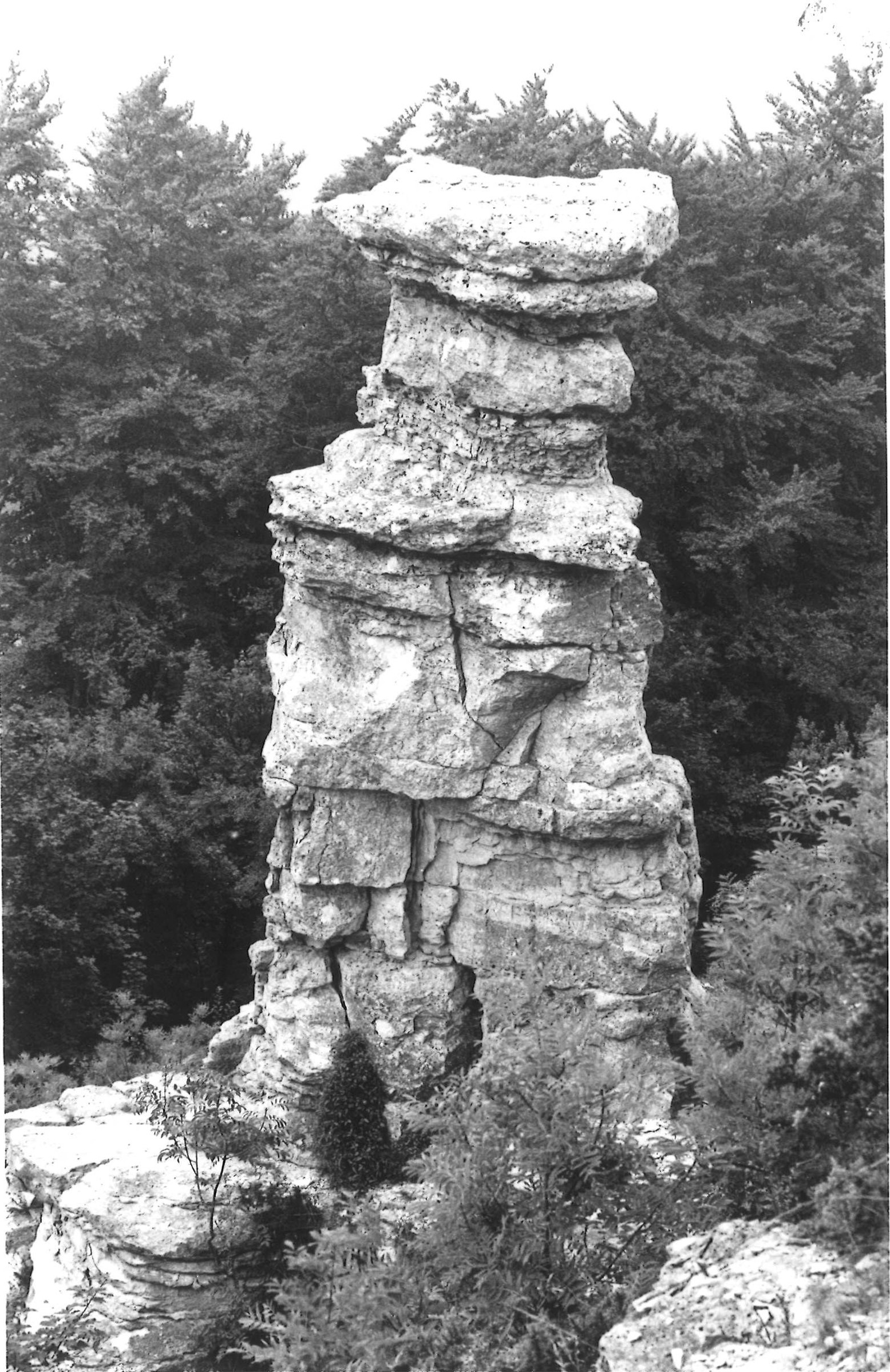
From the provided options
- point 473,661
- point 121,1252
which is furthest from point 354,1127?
point 473,661

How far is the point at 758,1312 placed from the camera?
412 inches

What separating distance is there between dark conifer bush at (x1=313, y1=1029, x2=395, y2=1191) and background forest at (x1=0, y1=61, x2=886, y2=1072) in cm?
615

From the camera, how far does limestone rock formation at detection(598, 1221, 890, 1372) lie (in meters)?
10.0

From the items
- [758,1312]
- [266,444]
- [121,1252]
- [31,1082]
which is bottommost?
[121,1252]

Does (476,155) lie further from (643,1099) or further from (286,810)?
(643,1099)

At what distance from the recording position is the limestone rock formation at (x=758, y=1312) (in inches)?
394

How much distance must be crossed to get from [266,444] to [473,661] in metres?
10.2

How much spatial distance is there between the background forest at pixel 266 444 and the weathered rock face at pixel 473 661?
6139mm

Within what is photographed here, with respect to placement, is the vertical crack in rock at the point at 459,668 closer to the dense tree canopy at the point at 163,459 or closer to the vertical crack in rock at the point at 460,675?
the vertical crack in rock at the point at 460,675

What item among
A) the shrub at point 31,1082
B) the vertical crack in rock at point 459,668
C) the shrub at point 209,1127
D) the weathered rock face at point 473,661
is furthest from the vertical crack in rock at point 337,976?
the shrub at point 31,1082

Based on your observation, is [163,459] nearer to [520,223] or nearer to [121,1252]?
[520,223]

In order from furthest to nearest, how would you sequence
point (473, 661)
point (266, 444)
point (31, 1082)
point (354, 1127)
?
point (266, 444)
point (31, 1082)
point (354, 1127)
point (473, 661)

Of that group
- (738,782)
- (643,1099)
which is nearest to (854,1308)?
(643,1099)

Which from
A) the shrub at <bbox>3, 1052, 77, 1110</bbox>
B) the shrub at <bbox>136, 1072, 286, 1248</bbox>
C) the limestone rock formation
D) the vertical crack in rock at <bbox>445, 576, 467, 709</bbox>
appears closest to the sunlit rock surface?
the shrub at <bbox>136, 1072, 286, 1248</bbox>
